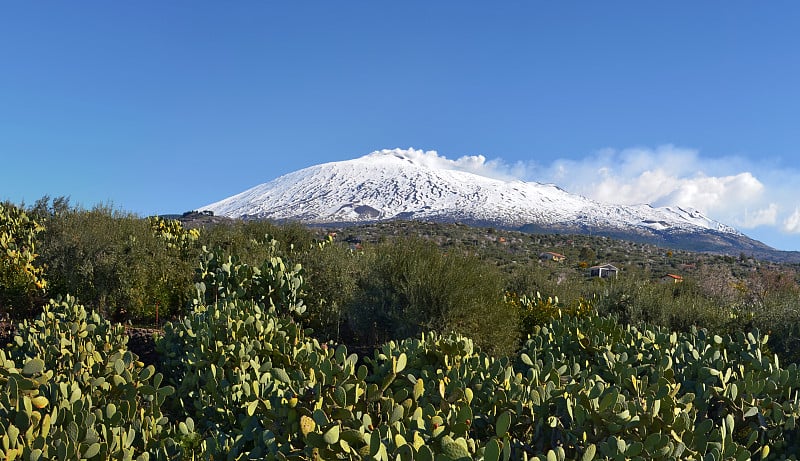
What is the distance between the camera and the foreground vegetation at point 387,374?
246cm

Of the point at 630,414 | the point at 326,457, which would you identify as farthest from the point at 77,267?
the point at 630,414

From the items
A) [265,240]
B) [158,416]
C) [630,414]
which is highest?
[265,240]

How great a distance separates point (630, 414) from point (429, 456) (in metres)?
1.23

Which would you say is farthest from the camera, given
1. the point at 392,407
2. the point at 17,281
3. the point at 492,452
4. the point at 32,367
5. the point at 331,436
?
the point at 17,281

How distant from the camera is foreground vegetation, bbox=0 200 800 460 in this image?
2.46 meters

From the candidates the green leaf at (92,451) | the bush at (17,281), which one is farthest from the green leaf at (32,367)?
the bush at (17,281)

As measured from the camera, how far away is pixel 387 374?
3.37 metres

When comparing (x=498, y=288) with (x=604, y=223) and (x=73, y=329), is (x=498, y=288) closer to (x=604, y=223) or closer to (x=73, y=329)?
(x=73, y=329)

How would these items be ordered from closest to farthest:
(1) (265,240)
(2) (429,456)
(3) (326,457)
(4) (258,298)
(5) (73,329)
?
(2) (429,456) → (3) (326,457) → (5) (73,329) → (4) (258,298) → (1) (265,240)

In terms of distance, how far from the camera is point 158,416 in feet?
9.94

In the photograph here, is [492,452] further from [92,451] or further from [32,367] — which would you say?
[32,367]

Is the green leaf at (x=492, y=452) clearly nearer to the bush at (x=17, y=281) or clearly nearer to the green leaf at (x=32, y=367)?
the green leaf at (x=32, y=367)

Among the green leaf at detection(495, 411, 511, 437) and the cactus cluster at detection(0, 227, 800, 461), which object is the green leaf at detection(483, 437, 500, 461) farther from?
the green leaf at detection(495, 411, 511, 437)

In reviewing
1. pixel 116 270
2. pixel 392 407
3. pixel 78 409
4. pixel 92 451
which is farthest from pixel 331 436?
pixel 116 270
